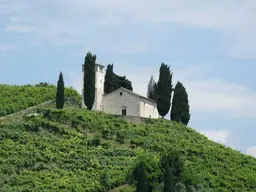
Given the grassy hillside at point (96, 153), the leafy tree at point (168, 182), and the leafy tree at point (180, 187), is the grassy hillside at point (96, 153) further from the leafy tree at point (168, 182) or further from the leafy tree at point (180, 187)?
the leafy tree at point (168, 182)

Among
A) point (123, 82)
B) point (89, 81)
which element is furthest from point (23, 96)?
point (123, 82)

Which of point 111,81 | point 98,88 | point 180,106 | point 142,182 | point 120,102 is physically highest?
point 111,81

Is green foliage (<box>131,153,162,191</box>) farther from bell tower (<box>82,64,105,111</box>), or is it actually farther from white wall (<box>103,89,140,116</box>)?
bell tower (<box>82,64,105,111</box>)

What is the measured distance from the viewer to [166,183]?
179 ft

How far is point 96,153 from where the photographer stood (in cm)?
6512

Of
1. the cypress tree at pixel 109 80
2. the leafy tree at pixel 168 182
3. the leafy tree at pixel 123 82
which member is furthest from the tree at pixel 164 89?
the leafy tree at pixel 168 182

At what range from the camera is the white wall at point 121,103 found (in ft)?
255

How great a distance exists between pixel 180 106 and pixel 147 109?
3.15 metres

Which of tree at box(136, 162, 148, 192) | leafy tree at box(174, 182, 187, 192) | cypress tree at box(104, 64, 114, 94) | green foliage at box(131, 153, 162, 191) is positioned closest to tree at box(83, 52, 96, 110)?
cypress tree at box(104, 64, 114, 94)


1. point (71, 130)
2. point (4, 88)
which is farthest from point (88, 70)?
point (4, 88)

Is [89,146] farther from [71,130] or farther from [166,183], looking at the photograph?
[166,183]

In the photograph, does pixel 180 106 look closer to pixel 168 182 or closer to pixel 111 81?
pixel 111 81

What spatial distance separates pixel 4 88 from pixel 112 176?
26667mm

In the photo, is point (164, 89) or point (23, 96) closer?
point (164, 89)
